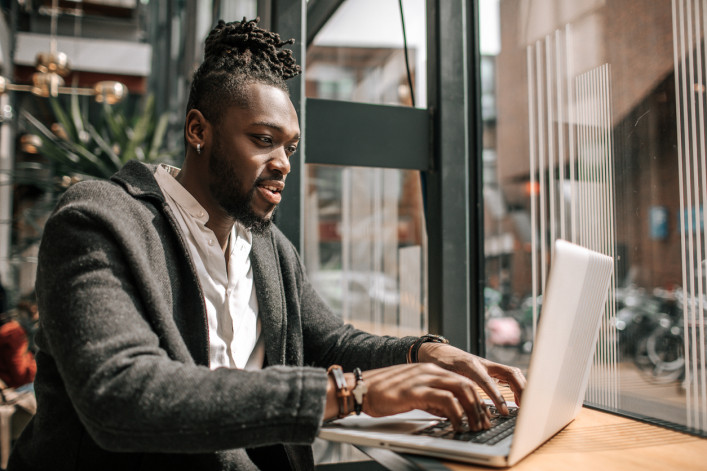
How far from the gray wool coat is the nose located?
10.3 inches

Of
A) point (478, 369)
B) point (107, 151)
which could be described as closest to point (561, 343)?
point (478, 369)

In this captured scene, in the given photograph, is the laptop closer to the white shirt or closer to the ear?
the white shirt

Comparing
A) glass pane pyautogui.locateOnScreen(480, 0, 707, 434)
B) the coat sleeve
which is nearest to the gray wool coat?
the coat sleeve

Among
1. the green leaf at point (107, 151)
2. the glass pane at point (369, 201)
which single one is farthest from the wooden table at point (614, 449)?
the green leaf at point (107, 151)

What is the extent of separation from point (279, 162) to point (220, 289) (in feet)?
1.04

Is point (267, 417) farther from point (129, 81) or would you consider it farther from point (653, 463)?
point (129, 81)

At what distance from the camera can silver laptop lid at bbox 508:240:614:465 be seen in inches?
28.8

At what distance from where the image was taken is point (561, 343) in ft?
2.67

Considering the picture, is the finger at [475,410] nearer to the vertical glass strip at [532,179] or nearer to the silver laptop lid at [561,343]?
the silver laptop lid at [561,343]

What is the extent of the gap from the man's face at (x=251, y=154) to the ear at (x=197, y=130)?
0.03 m

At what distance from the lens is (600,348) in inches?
55.1

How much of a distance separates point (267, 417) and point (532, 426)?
373 millimetres

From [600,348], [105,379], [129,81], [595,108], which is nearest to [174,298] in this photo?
[105,379]

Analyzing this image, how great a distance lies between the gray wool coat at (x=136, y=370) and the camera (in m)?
0.78
